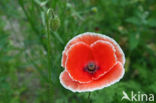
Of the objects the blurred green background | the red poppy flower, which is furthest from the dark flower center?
the blurred green background

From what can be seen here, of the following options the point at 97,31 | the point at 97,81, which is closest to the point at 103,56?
the point at 97,81

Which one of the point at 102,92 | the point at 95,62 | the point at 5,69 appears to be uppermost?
the point at 95,62

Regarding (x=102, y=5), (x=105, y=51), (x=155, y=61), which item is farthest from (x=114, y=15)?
(x=105, y=51)

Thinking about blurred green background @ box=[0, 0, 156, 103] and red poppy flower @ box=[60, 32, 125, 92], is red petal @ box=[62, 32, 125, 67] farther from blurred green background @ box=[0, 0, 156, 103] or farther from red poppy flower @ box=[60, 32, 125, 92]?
blurred green background @ box=[0, 0, 156, 103]

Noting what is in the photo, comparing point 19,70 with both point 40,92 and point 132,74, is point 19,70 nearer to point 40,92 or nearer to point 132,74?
point 40,92

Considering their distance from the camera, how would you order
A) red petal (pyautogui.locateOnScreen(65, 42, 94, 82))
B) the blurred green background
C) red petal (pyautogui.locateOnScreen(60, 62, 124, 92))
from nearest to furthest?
red petal (pyautogui.locateOnScreen(60, 62, 124, 92)), red petal (pyautogui.locateOnScreen(65, 42, 94, 82)), the blurred green background

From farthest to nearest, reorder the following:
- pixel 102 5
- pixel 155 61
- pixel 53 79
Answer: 1. pixel 102 5
2. pixel 155 61
3. pixel 53 79

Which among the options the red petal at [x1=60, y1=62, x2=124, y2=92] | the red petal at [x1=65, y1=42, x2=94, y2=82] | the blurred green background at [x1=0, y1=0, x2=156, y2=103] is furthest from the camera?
the blurred green background at [x1=0, y1=0, x2=156, y2=103]
